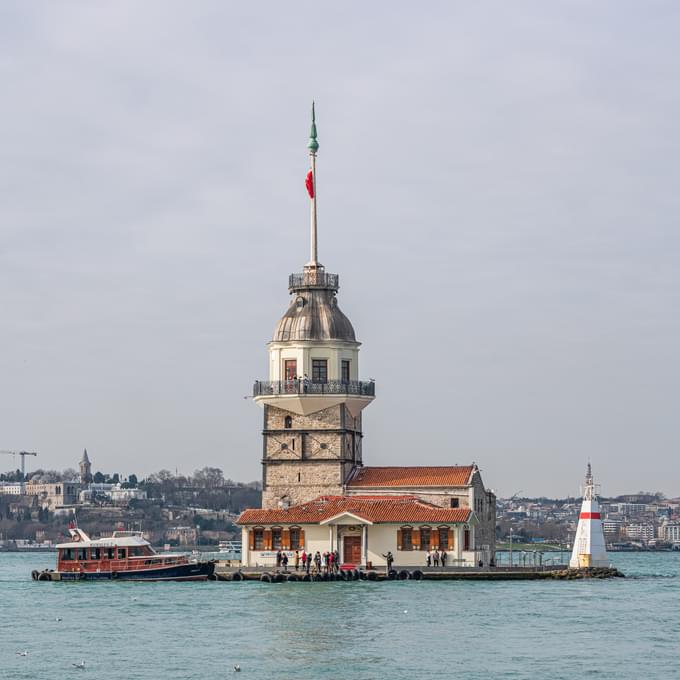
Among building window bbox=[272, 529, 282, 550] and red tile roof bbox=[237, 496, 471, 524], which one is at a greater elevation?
red tile roof bbox=[237, 496, 471, 524]

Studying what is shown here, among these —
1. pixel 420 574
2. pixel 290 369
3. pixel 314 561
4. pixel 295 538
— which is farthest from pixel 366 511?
pixel 290 369

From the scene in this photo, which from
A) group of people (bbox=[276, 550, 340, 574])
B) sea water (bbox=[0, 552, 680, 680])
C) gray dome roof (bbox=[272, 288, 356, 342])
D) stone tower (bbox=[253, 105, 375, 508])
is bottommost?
sea water (bbox=[0, 552, 680, 680])

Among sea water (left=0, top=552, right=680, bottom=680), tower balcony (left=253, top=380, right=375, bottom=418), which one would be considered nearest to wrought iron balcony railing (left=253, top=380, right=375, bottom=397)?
tower balcony (left=253, top=380, right=375, bottom=418)

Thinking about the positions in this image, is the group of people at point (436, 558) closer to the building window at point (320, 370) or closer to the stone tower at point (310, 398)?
the stone tower at point (310, 398)

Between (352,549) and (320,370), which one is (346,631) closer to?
(352,549)

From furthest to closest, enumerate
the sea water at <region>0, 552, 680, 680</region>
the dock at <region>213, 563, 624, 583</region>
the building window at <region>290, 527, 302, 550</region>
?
the building window at <region>290, 527, 302, 550</region> < the dock at <region>213, 563, 624, 583</region> < the sea water at <region>0, 552, 680, 680</region>

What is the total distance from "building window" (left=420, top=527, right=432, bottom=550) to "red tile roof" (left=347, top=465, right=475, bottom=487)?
3.03 metres

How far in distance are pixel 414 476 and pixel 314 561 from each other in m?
6.20

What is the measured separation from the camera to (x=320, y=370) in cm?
7725

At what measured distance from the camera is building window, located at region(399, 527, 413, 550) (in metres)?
72.6

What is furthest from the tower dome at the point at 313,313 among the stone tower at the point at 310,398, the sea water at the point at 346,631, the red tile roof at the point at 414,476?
the sea water at the point at 346,631

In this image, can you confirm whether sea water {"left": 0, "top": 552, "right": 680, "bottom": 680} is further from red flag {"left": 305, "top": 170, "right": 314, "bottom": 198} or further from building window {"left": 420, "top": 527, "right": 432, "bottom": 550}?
red flag {"left": 305, "top": 170, "right": 314, "bottom": 198}

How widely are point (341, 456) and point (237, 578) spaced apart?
752 cm

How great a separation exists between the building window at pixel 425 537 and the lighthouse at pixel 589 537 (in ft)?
20.4
